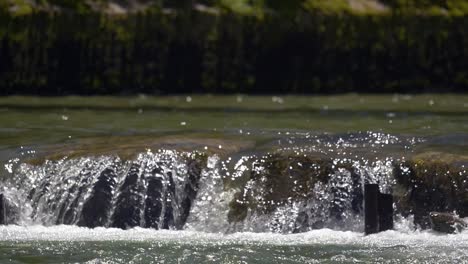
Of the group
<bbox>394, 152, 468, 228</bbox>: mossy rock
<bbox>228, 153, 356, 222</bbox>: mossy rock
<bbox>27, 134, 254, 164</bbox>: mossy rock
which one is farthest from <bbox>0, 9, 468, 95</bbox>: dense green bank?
<bbox>394, 152, 468, 228</bbox>: mossy rock

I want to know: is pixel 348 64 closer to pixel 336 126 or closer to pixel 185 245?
pixel 336 126

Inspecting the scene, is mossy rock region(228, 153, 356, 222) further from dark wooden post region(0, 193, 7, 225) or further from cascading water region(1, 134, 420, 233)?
dark wooden post region(0, 193, 7, 225)

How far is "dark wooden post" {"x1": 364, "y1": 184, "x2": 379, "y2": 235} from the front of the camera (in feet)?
47.7

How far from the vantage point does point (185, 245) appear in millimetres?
13789

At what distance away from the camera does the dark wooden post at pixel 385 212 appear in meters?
14.6

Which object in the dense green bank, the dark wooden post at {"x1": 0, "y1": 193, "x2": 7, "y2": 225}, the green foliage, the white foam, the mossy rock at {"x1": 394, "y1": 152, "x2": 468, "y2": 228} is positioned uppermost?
the green foliage

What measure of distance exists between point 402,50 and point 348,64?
1102mm

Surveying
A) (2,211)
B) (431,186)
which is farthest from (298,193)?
(2,211)

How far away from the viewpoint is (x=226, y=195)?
608 inches

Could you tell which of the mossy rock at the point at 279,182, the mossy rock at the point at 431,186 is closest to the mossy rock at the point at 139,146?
the mossy rock at the point at 279,182

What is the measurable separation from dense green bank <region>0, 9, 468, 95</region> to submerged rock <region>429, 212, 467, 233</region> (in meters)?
12.2

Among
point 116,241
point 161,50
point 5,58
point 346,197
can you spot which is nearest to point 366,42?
point 161,50

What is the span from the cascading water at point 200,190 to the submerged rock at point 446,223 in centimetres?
91

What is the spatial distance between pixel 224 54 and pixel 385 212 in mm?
12434
